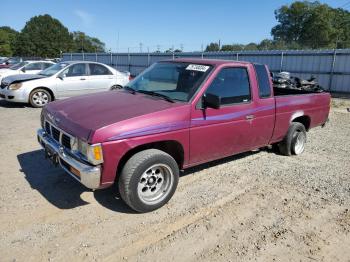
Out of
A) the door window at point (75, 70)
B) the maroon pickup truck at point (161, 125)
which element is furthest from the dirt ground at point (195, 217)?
the door window at point (75, 70)

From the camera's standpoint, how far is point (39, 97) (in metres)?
11.2

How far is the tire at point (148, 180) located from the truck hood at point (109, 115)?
36 centimetres

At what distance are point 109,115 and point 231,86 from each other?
77.3 inches

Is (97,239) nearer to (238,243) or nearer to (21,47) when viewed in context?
(238,243)

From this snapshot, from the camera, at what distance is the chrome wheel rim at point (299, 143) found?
6.59 m

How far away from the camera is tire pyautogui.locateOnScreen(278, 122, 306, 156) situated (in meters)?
6.36

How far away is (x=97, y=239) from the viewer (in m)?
3.58

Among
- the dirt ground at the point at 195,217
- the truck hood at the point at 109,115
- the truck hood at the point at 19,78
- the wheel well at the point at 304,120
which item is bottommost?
the dirt ground at the point at 195,217

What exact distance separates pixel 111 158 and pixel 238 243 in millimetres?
1640

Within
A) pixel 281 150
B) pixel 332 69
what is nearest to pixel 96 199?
pixel 281 150

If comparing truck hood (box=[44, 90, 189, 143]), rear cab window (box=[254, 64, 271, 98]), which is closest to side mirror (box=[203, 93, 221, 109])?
truck hood (box=[44, 90, 189, 143])

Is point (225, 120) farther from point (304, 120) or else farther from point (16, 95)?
point (16, 95)

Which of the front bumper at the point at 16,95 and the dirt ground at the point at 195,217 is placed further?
the front bumper at the point at 16,95

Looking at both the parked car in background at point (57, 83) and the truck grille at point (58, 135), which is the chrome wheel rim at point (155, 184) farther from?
the parked car in background at point (57, 83)
